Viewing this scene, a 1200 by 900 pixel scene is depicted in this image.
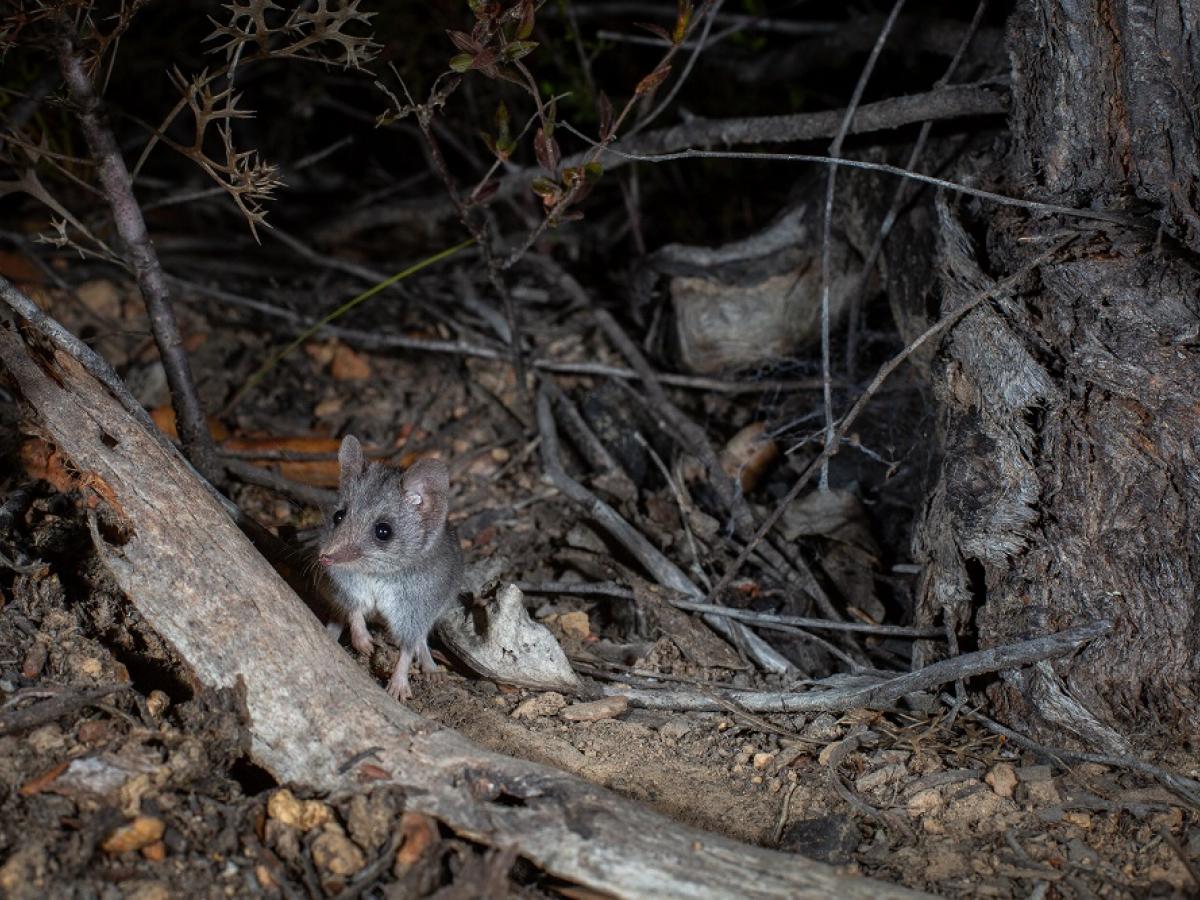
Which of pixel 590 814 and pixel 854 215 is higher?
pixel 854 215

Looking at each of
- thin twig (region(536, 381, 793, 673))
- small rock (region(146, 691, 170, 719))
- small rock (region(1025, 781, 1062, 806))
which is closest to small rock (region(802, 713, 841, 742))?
thin twig (region(536, 381, 793, 673))

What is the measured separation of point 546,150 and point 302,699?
7.41 ft

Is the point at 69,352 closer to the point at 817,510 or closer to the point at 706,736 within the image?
the point at 706,736

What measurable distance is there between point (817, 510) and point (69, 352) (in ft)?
9.99

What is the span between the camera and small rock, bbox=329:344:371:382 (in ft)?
20.3

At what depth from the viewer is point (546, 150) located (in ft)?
14.0

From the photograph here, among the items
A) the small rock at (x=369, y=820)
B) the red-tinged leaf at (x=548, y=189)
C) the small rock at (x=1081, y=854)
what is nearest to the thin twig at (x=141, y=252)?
the red-tinged leaf at (x=548, y=189)

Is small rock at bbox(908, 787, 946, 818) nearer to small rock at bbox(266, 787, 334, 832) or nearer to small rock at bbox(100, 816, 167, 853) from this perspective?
small rock at bbox(266, 787, 334, 832)

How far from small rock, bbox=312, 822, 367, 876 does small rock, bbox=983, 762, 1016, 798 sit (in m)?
1.89

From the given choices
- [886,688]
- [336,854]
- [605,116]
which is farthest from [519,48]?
[336,854]

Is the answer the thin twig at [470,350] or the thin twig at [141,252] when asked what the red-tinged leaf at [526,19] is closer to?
the thin twig at [141,252]

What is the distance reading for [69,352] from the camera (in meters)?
3.63

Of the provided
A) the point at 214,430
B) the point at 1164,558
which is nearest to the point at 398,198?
the point at 214,430

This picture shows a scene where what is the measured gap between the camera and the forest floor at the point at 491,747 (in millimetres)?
2713
